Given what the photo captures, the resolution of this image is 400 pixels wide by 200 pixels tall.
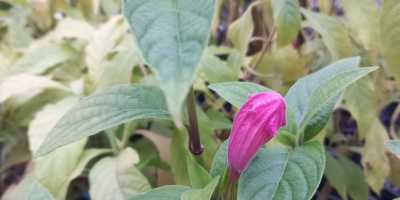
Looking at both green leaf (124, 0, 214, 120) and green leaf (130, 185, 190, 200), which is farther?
green leaf (130, 185, 190, 200)

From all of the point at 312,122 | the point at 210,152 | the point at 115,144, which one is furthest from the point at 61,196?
the point at 312,122

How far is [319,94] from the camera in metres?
0.40

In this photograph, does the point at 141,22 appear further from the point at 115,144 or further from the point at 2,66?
the point at 2,66

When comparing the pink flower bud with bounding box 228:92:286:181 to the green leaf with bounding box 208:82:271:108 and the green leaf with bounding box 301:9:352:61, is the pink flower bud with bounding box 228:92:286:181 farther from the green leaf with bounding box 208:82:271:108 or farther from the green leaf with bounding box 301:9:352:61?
the green leaf with bounding box 301:9:352:61

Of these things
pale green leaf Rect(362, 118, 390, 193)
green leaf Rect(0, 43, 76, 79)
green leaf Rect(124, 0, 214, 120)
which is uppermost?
green leaf Rect(124, 0, 214, 120)

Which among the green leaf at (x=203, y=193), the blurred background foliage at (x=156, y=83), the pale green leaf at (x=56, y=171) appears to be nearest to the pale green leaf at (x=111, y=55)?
the blurred background foliage at (x=156, y=83)

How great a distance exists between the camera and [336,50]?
66 cm

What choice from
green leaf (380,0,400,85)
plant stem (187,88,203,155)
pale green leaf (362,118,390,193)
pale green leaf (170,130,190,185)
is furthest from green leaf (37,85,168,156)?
pale green leaf (362,118,390,193)

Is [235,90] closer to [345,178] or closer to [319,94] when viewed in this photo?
[319,94]

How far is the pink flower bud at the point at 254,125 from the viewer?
13.8 inches

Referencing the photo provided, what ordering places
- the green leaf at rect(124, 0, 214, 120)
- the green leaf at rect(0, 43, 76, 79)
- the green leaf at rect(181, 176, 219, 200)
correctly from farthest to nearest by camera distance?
the green leaf at rect(0, 43, 76, 79)
the green leaf at rect(181, 176, 219, 200)
the green leaf at rect(124, 0, 214, 120)

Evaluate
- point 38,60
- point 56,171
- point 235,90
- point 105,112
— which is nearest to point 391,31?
point 235,90

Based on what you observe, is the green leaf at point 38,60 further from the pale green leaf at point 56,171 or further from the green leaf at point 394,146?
the green leaf at point 394,146

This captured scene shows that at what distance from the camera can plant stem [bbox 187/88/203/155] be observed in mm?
403
